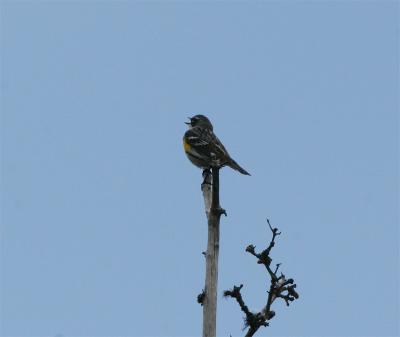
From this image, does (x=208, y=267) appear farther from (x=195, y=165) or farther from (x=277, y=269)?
(x=195, y=165)

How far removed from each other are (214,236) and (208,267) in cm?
41

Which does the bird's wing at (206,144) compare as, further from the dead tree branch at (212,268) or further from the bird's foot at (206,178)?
the dead tree branch at (212,268)

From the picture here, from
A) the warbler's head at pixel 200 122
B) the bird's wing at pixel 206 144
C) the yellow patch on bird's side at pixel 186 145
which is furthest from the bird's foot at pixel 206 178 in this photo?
the warbler's head at pixel 200 122

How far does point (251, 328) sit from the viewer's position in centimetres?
723

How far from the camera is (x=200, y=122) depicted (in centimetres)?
1755

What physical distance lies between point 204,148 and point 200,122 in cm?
304

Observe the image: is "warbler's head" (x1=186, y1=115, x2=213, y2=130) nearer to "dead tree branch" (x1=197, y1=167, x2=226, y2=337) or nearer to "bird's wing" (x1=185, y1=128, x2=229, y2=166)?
"bird's wing" (x1=185, y1=128, x2=229, y2=166)

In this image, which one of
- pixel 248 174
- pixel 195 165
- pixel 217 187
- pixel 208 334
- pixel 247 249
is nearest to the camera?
pixel 208 334

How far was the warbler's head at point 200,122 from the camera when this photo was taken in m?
17.4

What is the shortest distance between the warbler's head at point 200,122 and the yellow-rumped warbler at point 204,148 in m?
0.50

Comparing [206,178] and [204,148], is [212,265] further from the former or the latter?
[204,148]

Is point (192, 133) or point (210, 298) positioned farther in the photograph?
point (192, 133)

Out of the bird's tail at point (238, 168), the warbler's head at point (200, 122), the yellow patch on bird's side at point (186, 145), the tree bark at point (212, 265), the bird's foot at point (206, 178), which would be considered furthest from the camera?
the warbler's head at point (200, 122)

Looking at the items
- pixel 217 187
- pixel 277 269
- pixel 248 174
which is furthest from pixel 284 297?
pixel 248 174
